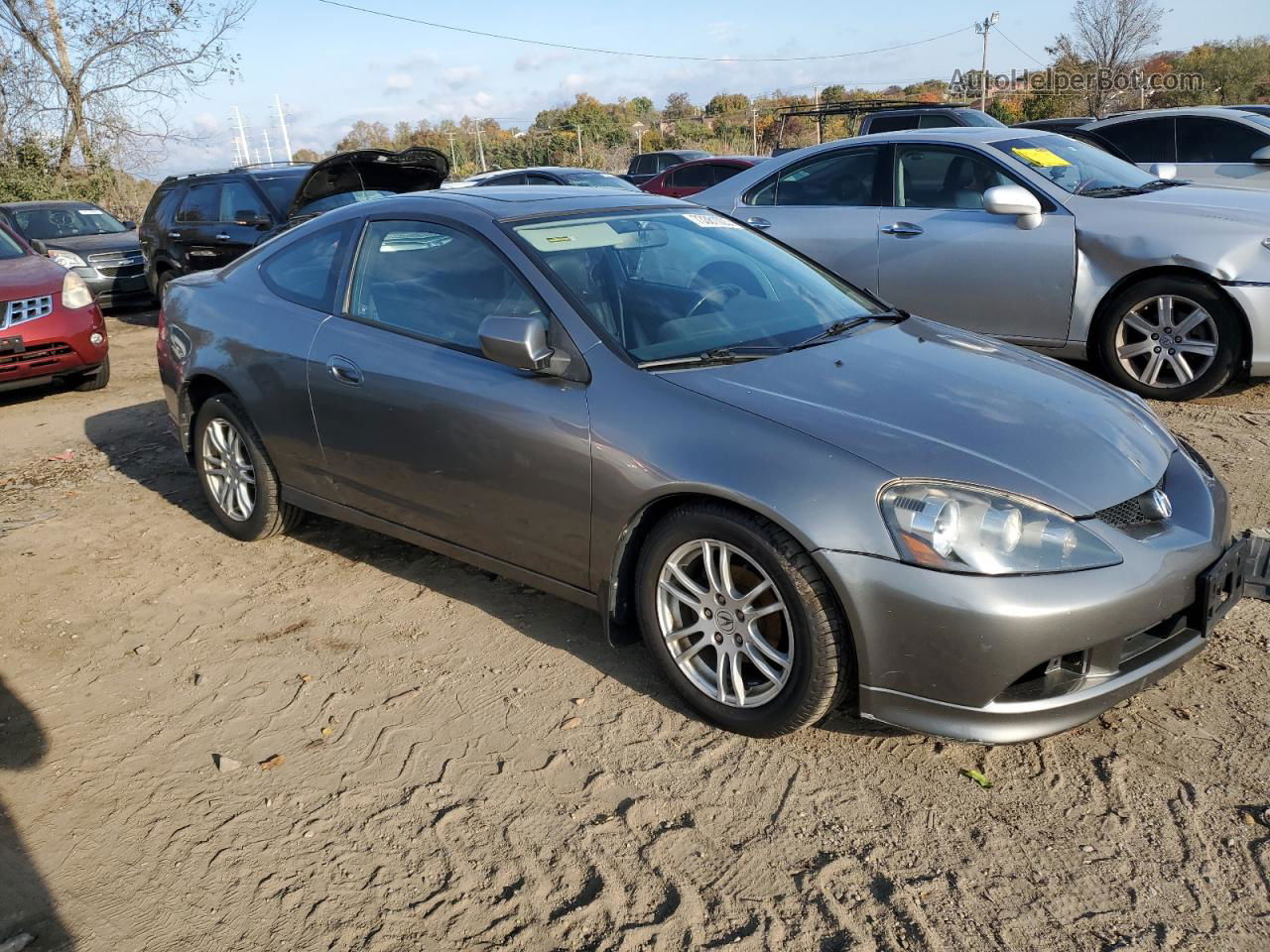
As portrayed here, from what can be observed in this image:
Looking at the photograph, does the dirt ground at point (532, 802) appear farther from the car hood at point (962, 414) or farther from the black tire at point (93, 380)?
the black tire at point (93, 380)

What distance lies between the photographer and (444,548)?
3920mm

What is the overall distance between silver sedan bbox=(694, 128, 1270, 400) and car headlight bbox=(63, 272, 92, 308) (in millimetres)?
5498

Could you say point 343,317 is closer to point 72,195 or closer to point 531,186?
→ point 531,186

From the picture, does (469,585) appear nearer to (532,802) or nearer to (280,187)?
(532,802)

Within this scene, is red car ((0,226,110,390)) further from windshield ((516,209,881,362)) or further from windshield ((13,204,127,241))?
windshield ((516,209,881,362))

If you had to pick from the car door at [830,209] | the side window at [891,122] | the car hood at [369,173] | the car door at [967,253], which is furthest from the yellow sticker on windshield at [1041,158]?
the side window at [891,122]

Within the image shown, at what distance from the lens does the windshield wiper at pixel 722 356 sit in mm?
3363

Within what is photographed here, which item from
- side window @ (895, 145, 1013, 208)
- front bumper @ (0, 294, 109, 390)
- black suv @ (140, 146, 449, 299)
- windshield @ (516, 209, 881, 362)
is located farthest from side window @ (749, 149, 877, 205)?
front bumper @ (0, 294, 109, 390)

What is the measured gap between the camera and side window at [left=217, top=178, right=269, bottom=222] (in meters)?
10.8

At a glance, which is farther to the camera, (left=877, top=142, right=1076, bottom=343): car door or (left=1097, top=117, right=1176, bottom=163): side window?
(left=1097, top=117, right=1176, bottom=163): side window

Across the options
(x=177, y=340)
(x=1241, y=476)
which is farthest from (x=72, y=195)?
(x=1241, y=476)

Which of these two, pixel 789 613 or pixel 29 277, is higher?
pixel 29 277

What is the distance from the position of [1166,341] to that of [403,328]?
14.9ft

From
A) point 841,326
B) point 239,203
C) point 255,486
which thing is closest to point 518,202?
point 841,326
